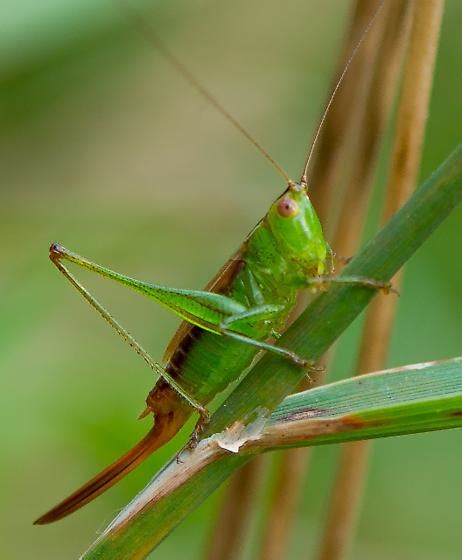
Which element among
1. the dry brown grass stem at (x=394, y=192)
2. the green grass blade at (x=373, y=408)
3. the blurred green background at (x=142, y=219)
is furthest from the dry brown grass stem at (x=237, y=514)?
the green grass blade at (x=373, y=408)

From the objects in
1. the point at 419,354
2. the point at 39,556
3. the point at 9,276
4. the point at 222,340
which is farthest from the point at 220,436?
the point at 39,556

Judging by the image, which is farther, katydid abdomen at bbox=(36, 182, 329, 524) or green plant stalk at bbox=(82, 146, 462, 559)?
katydid abdomen at bbox=(36, 182, 329, 524)

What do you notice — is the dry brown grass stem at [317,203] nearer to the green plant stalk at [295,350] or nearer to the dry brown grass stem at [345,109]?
the dry brown grass stem at [345,109]

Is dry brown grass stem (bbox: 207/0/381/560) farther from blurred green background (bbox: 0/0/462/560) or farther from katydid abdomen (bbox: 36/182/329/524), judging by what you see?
blurred green background (bbox: 0/0/462/560)

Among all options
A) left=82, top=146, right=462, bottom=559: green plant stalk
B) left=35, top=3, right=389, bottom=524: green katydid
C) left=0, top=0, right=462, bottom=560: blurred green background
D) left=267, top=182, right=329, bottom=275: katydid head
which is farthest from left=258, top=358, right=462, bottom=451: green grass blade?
left=0, top=0, right=462, bottom=560: blurred green background

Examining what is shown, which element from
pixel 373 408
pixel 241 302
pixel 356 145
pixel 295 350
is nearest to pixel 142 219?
pixel 241 302

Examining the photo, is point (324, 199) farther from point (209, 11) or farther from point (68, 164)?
point (209, 11)
